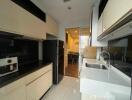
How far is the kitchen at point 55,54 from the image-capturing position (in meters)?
0.96

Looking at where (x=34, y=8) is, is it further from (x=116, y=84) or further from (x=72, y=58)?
(x=72, y=58)

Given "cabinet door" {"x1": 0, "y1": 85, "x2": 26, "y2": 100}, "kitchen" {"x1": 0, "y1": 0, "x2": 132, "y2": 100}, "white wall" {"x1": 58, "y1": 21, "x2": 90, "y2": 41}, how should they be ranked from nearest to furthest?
"kitchen" {"x1": 0, "y1": 0, "x2": 132, "y2": 100} < "cabinet door" {"x1": 0, "y1": 85, "x2": 26, "y2": 100} < "white wall" {"x1": 58, "y1": 21, "x2": 90, "y2": 41}

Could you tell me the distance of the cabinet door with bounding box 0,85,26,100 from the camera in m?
1.23

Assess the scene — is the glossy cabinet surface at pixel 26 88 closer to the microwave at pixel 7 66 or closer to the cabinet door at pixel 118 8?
the microwave at pixel 7 66

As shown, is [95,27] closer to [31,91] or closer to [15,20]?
[15,20]

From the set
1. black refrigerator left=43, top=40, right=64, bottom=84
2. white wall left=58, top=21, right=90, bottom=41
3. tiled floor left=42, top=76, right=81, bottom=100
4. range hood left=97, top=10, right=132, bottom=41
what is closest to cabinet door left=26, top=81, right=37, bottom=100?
tiled floor left=42, top=76, right=81, bottom=100

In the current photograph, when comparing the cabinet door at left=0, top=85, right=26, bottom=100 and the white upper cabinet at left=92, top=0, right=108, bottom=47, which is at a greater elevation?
the white upper cabinet at left=92, top=0, right=108, bottom=47

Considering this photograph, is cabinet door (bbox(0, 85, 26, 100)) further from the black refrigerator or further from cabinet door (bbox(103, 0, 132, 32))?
cabinet door (bbox(103, 0, 132, 32))

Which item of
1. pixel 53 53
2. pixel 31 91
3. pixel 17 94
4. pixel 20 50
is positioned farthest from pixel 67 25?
pixel 17 94

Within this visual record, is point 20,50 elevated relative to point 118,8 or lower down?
lower down

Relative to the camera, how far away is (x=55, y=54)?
296cm

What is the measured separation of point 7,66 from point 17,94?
476mm

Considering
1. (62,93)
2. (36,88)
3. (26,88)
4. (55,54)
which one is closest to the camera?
(26,88)

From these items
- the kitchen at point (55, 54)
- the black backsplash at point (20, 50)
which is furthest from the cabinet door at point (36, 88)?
the black backsplash at point (20, 50)
